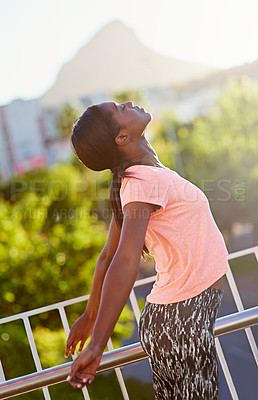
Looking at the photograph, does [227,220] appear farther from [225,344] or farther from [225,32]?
[225,32]

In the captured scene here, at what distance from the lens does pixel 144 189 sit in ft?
3.59

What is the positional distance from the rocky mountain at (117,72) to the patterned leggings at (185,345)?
4562cm

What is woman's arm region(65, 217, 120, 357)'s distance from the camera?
1.31 meters

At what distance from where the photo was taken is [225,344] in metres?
9.99

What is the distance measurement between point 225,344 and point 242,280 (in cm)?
500

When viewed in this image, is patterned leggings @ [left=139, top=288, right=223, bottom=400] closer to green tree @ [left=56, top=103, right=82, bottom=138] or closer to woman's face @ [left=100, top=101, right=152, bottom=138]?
woman's face @ [left=100, top=101, right=152, bottom=138]

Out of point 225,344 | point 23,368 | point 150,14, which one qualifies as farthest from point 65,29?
point 23,368

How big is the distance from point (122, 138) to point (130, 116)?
0.20 feet

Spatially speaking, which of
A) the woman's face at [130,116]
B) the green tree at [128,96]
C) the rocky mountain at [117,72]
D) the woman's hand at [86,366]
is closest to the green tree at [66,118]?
the green tree at [128,96]

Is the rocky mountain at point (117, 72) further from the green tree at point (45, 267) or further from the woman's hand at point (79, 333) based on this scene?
the woman's hand at point (79, 333)

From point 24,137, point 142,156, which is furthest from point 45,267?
point 24,137

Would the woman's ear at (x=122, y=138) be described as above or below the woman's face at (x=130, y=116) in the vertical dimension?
below

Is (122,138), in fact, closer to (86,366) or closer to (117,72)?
(86,366)

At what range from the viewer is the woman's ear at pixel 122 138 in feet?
3.78
